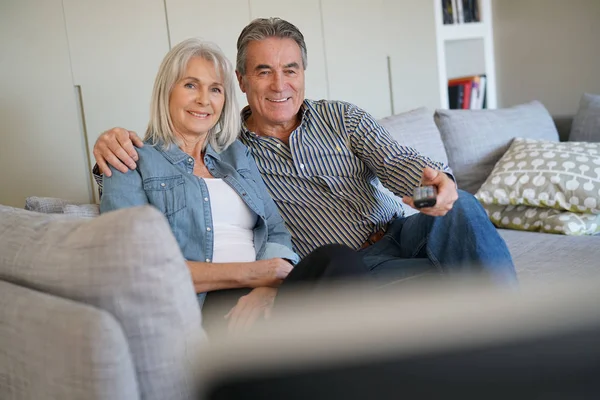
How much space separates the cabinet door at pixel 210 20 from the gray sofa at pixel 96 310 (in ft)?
5.74

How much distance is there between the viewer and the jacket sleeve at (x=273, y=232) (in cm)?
178

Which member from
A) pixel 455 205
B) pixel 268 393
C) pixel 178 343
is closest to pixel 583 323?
pixel 268 393

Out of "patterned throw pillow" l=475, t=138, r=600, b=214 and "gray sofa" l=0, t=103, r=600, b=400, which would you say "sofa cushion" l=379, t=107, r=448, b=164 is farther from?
"gray sofa" l=0, t=103, r=600, b=400

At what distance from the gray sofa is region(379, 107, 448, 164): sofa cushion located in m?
1.68

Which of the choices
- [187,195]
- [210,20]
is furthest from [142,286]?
[210,20]

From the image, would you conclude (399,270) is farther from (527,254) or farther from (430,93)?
(430,93)

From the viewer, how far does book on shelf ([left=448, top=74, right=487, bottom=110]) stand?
399 cm

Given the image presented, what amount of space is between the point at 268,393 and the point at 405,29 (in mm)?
2957

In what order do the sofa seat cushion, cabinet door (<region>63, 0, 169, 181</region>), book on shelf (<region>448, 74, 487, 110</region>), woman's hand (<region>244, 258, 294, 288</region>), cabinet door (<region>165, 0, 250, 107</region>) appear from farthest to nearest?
book on shelf (<region>448, 74, 487, 110</region>), cabinet door (<region>165, 0, 250, 107</region>), cabinet door (<region>63, 0, 169, 181</region>), the sofa seat cushion, woman's hand (<region>244, 258, 294, 288</region>)

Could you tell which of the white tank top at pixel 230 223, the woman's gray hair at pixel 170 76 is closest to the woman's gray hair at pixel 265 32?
the woman's gray hair at pixel 170 76

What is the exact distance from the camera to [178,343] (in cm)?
105

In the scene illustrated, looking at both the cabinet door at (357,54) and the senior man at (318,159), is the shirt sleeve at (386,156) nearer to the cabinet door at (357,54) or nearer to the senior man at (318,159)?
the senior man at (318,159)

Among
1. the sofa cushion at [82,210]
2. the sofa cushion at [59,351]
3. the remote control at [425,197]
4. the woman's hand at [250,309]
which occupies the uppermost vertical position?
the sofa cushion at [82,210]

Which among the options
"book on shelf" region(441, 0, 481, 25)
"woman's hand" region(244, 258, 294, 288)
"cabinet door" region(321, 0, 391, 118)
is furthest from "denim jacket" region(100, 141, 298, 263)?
"book on shelf" region(441, 0, 481, 25)
